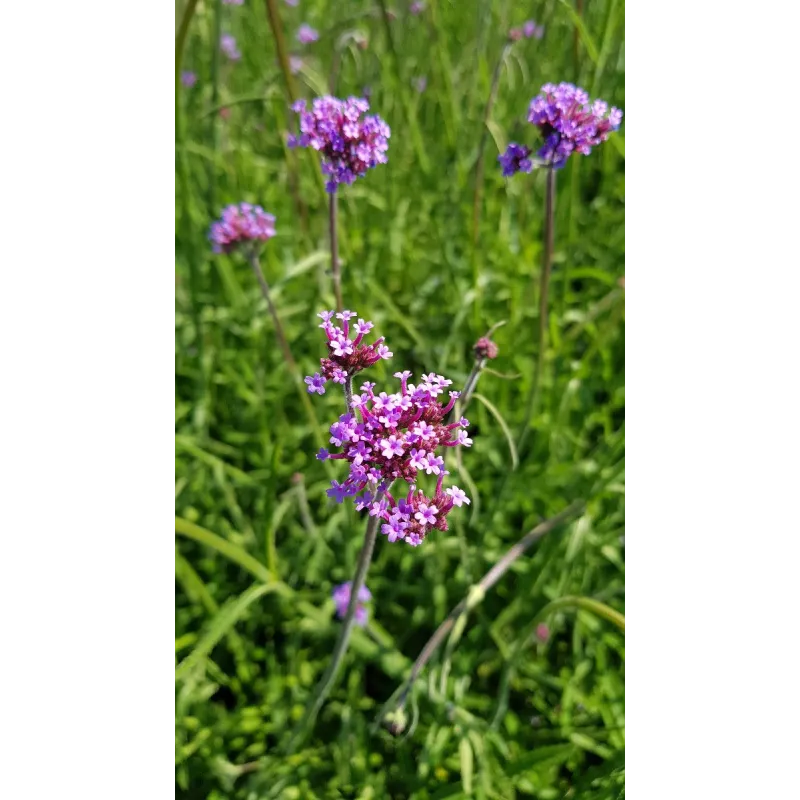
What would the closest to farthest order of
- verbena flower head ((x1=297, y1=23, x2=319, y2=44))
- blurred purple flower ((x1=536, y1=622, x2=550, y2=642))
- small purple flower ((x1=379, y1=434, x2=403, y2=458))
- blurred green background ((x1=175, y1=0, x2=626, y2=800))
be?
1. small purple flower ((x1=379, y1=434, x2=403, y2=458))
2. blurred green background ((x1=175, y1=0, x2=626, y2=800))
3. blurred purple flower ((x1=536, y1=622, x2=550, y2=642))
4. verbena flower head ((x1=297, y1=23, x2=319, y2=44))

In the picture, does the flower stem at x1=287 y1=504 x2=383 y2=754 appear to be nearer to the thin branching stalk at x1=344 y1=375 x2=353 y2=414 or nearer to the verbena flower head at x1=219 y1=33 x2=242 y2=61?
the thin branching stalk at x1=344 y1=375 x2=353 y2=414

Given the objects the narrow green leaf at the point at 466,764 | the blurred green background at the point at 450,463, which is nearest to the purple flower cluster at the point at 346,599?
the blurred green background at the point at 450,463

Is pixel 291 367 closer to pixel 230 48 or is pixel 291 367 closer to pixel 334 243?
pixel 334 243

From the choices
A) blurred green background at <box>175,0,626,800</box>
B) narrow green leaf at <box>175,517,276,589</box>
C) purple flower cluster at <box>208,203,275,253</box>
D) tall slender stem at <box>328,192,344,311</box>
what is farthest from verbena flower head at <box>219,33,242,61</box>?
narrow green leaf at <box>175,517,276,589</box>

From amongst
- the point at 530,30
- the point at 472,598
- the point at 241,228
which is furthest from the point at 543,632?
the point at 530,30

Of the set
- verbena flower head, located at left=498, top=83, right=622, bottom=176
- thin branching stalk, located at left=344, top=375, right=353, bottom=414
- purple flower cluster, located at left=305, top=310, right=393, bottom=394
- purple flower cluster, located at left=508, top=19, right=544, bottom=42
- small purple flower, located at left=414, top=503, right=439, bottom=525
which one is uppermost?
purple flower cluster, located at left=508, top=19, right=544, bottom=42

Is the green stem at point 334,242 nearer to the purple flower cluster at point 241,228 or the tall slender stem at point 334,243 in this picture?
the tall slender stem at point 334,243
